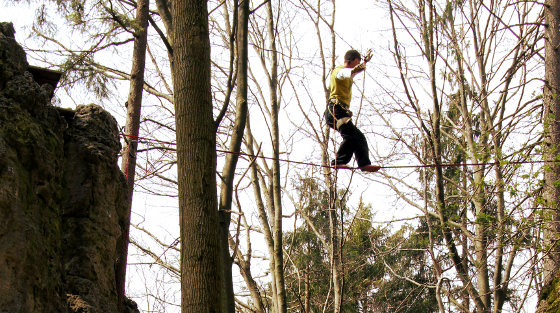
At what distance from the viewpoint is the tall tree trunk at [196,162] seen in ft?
12.1

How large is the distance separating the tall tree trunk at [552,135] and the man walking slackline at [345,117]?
2327 millimetres

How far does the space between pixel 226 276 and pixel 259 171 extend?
971 centimetres

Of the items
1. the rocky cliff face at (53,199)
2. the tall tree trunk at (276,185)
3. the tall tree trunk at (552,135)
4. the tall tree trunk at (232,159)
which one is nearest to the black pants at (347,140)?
the tall tree trunk at (232,159)

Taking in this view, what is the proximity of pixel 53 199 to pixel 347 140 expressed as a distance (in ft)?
13.8

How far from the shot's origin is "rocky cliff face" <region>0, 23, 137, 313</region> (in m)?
3.79

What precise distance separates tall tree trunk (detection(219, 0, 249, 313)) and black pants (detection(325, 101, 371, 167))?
123 cm

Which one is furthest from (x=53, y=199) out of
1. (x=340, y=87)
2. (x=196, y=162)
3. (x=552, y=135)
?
(x=552, y=135)

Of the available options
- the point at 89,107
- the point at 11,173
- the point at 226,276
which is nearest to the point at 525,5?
the point at 226,276

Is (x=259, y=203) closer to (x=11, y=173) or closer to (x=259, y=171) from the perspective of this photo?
(x=259, y=171)

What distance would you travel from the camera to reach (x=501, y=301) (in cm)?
1183

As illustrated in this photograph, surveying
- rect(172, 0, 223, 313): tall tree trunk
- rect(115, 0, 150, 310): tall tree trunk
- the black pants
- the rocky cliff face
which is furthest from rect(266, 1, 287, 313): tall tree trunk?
rect(172, 0, 223, 313): tall tree trunk

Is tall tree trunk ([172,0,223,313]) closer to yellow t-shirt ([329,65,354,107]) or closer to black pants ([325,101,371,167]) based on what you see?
yellow t-shirt ([329,65,354,107])

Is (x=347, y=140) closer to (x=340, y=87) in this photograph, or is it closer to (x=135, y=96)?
(x=340, y=87)

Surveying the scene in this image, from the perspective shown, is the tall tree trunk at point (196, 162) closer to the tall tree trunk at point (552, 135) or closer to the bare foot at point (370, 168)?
the bare foot at point (370, 168)
